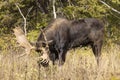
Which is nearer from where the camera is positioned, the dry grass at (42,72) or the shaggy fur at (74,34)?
the dry grass at (42,72)

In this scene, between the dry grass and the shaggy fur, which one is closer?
the dry grass

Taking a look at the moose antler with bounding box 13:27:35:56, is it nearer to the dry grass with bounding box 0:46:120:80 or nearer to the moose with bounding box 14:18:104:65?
the dry grass with bounding box 0:46:120:80

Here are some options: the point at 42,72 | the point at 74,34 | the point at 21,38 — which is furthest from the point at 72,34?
the point at 42,72

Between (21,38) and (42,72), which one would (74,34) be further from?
(42,72)

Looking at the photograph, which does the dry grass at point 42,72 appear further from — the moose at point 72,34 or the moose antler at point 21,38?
the moose at point 72,34

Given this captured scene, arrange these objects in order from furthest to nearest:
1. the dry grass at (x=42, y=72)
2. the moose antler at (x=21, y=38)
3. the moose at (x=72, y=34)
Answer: the moose at (x=72, y=34) < the moose antler at (x=21, y=38) < the dry grass at (x=42, y=72)

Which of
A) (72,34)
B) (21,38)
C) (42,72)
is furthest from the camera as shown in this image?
(72,34)

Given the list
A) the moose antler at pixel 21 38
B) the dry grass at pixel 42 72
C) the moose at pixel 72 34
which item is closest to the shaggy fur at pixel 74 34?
the moose at pixel 72 34

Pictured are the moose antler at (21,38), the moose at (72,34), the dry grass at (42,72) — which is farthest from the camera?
the moose at (72,34)

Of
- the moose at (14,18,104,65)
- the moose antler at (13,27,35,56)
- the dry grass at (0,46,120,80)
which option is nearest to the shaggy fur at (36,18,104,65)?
the moose at (14,18,104,65)

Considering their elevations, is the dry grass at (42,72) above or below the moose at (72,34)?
above

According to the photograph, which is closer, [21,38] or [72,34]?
[21,38]

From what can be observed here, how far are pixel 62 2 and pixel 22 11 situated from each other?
5.77 feet

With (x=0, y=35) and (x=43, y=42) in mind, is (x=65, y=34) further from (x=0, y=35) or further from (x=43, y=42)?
(x=0, y=35)
